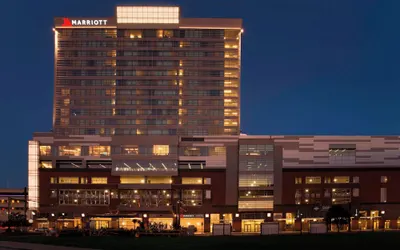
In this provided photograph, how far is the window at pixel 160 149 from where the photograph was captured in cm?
12094

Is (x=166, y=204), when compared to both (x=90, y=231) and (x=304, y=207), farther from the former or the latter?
(x=90, y=231)

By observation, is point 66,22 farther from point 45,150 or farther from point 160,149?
point 160,149

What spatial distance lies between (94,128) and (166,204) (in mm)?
47480

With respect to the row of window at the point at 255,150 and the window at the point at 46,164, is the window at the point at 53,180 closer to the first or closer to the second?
the window at the point at 46,164

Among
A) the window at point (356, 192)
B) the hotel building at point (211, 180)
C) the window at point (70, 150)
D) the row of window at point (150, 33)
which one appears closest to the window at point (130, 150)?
the hotel building at point (211, 180)

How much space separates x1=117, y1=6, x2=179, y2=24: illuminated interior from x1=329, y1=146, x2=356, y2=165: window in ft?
206

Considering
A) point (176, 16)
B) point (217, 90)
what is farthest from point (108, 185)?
point (176, 16)

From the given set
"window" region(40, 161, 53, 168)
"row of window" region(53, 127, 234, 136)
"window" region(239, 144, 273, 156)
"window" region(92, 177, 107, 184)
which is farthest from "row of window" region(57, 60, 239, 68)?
"window" region(92, 177, 107, 184)

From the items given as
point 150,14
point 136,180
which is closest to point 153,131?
point 150,14

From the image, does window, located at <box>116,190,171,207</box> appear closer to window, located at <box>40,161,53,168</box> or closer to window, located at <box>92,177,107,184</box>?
window, located at <box>92,177,107,184</box>

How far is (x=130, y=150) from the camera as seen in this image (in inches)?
4729

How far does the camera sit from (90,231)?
64875mm

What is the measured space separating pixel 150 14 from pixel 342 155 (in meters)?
70.9

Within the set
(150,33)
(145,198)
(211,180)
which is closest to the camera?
(211,180)
